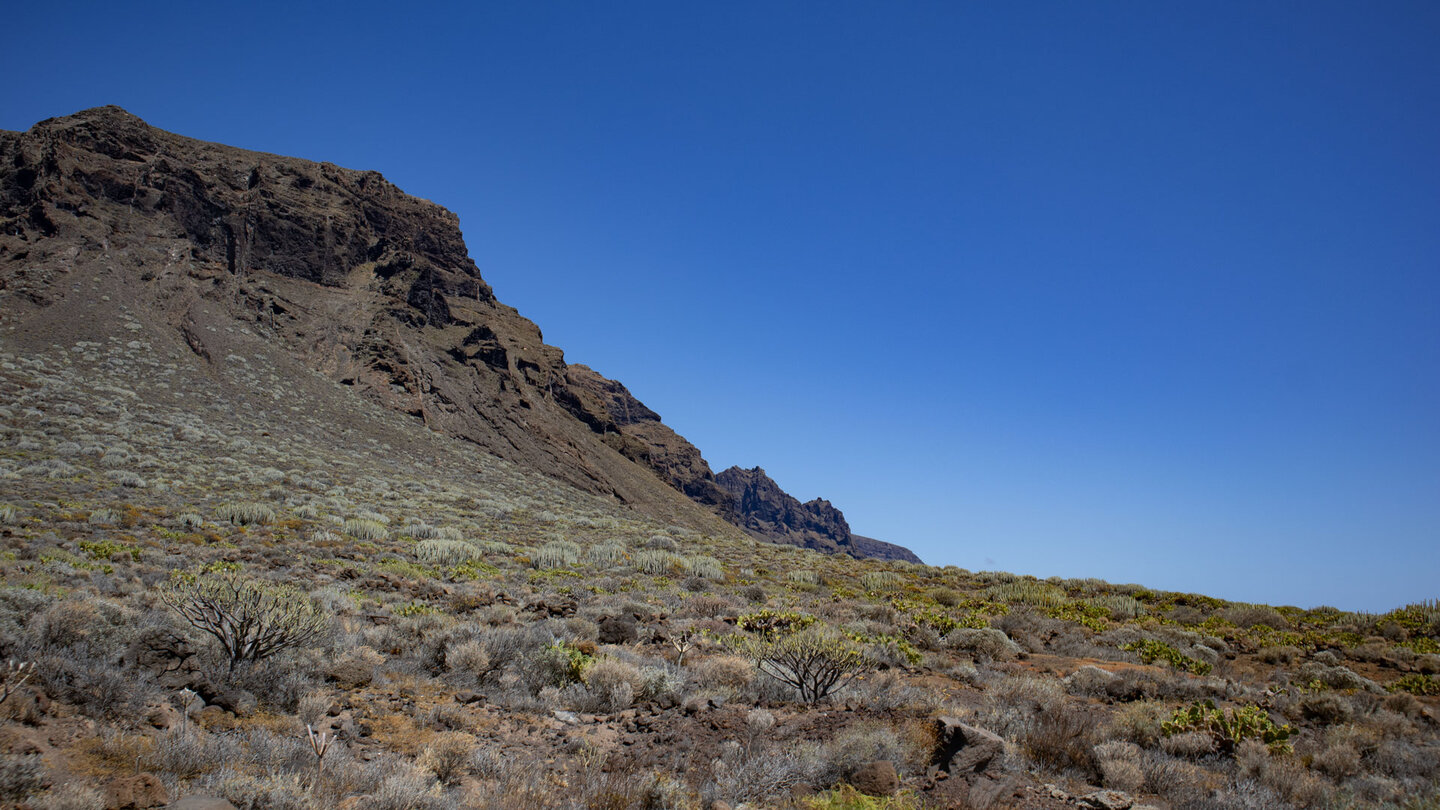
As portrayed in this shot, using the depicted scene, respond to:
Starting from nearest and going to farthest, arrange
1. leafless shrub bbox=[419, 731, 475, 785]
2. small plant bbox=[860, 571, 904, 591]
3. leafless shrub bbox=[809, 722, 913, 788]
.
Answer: leafless shrub bbox=[419, 731, 475, 785] → leafless shrub bbox=[809, 722, 913, 788] → small plant bbox=[860, 571, 904, 591]

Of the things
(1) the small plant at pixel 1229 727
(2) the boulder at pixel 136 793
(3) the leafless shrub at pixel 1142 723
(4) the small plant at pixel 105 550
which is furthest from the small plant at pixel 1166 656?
(4) the small plant at pixel 105 550

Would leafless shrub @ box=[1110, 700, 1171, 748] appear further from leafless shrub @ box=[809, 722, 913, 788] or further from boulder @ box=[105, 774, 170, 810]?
boulder @ box=[105, 774, 170, 810]

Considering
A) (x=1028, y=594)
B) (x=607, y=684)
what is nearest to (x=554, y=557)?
(x=607, y=684)

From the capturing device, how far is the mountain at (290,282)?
129ft

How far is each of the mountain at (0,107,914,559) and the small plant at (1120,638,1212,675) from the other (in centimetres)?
4200

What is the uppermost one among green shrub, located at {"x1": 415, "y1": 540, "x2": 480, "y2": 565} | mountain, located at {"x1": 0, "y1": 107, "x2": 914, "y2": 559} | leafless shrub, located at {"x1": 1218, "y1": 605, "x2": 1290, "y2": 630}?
mountain, located at {"x1": 0, "y1": 107, "x2": 914, "y2": 559}

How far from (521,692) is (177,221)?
192 ft

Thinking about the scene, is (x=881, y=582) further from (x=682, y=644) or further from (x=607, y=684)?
(x=607, y=684)

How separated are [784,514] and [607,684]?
484 feet

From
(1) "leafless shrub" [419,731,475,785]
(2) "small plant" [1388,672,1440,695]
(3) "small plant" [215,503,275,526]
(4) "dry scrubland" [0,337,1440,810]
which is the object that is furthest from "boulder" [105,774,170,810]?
(3) "small plant" [215,503,275,526]

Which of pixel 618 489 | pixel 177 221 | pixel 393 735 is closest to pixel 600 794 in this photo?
pixel 393 735

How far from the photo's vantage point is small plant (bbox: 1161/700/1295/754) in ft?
19.3

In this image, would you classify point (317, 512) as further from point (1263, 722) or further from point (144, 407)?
point (1263, 722)

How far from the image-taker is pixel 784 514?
151 meters
